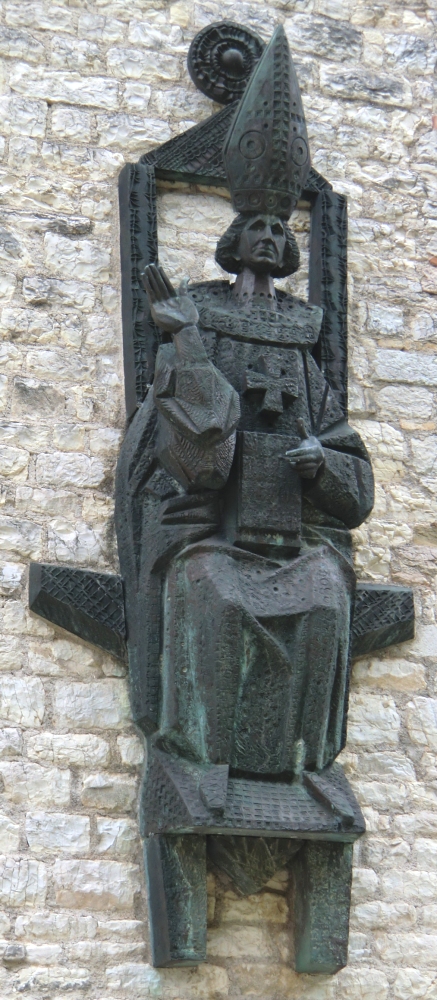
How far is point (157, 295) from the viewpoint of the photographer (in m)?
5.53

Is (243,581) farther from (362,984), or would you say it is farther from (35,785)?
(362,984)

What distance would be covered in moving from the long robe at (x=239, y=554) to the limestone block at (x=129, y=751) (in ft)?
0.33

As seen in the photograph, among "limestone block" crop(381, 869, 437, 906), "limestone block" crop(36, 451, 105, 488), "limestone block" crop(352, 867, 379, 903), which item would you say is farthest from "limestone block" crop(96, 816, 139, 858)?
"limestone block" crop(36, 451, 105, 488)

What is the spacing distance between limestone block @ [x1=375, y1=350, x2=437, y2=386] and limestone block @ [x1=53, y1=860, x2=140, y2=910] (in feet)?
6.55

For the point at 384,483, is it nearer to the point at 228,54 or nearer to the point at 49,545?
the point at 49,545

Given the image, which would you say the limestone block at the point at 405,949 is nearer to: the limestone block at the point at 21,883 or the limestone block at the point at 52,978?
the limestone block at the point at 52,978

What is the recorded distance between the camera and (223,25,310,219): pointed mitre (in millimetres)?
5676

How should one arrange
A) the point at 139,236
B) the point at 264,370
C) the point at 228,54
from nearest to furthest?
1. the point at 264,370
2. the point at 139,236
3. the point at 228,54

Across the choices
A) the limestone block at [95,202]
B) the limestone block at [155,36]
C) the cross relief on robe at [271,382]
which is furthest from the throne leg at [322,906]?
the limestone block at [155,36]

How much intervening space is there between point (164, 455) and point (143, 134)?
1431 millimetres

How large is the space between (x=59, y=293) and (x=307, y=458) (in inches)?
44.3

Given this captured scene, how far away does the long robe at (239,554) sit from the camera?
529 cm

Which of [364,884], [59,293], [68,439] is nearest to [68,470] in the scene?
[68,439]

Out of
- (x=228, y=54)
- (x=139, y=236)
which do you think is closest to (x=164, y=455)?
(x=139, y=236)
